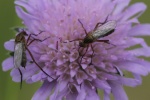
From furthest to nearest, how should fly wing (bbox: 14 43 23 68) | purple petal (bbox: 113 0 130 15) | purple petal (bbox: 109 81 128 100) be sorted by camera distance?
1. purple petal (bbox: 113 0 130 15)
2. purple petal (bbox: 109 81 128 100)
3. fly wing (bbox: 14 43 23 68)

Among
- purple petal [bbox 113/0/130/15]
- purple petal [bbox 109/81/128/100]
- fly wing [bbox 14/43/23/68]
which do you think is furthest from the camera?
purple petal [bbox 113/0/130/15]

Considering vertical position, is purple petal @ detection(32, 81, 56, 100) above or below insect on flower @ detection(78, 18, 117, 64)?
below

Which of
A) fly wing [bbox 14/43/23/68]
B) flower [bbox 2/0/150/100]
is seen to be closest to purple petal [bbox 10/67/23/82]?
flower [bbox 2/0/150/100]

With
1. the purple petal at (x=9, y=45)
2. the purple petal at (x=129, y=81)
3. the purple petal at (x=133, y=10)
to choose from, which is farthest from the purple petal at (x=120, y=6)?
the purple petal at (x=9, y=45)

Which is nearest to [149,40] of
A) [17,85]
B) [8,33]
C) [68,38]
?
[8,33]

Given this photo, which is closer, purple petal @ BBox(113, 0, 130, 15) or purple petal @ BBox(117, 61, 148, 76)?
purple petal @ BBox(117, 61, 148, 76)

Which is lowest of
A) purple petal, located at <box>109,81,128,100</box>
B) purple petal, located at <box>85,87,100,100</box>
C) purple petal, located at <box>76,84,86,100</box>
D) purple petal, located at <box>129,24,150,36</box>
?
purple petal, located at <box>109,81,128,100</box>

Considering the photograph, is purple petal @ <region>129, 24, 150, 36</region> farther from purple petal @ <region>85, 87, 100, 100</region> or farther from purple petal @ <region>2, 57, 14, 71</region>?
purple petal @ <region>2, 57, 14, 71</region>

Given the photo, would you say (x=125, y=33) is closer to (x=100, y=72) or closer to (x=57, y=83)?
(x=100, y=72)

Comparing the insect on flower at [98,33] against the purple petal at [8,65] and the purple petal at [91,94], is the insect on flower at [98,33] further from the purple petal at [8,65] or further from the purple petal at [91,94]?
the purple petal at [8,65]
